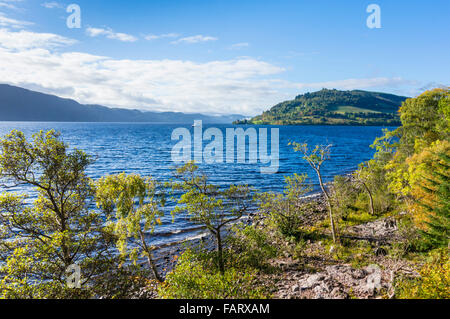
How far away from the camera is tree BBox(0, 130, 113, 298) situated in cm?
1505

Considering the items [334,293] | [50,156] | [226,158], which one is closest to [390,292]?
[334,293]

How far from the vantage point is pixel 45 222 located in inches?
731

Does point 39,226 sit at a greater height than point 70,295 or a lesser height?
greater

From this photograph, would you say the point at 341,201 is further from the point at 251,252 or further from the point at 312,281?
the point at 312,281

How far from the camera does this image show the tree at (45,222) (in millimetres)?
15047

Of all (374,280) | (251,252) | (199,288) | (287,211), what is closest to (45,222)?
(199,288)

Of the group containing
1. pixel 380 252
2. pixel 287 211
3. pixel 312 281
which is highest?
pixel 287 211

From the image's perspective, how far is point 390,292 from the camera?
14258 mm

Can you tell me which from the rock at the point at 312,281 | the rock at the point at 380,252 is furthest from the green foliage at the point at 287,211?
the rock at the point at 312,281

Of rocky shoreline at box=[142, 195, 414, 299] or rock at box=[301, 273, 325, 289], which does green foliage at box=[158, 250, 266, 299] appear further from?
rock at box=[301, 273, 325, 289]

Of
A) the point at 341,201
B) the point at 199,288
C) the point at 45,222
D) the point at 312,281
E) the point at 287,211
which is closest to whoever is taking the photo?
the point at 199,288
